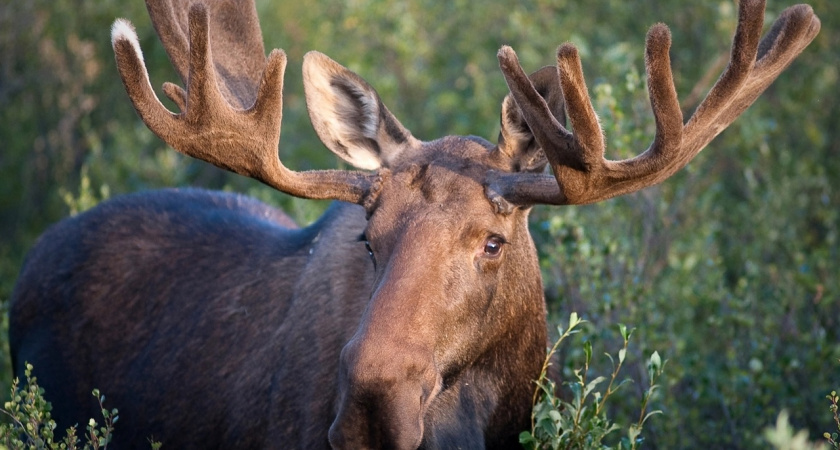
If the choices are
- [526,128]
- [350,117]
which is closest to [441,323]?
[526,128]

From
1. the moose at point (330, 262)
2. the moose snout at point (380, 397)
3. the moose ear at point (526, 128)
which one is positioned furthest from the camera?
the moose ear at point (526, 128)

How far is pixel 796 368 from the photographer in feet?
20.6

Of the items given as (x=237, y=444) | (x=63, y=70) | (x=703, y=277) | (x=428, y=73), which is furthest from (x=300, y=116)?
(x=237, y=444)

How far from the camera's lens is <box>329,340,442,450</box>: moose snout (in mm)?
3988

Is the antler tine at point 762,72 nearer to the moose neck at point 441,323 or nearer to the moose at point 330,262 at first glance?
the moose at point 330,262

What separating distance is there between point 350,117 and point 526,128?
963 mm

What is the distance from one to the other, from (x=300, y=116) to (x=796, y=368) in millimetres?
7832

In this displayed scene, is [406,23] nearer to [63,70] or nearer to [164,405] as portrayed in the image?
[63,70]

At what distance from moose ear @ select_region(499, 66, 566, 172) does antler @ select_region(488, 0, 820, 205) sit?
22 cm

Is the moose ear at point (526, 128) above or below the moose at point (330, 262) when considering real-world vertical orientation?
above

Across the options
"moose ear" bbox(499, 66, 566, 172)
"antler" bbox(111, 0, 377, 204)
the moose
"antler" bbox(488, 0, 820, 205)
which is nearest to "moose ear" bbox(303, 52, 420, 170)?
the moose

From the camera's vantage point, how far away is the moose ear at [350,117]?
5.10 m

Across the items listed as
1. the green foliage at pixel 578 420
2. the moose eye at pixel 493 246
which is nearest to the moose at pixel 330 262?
the moose eye at pixel 493 246

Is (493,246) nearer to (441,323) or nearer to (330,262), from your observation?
(441,323)
